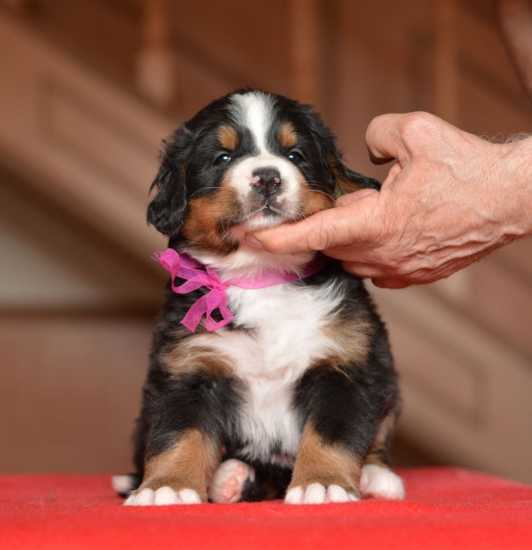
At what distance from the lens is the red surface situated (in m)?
1.39

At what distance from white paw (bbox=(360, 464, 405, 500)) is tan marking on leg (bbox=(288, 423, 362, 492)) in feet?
1.01

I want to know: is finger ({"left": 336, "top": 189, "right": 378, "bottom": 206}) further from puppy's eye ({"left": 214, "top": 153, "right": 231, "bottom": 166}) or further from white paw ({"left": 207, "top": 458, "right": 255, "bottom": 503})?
white paw ({"left": 207, "top": 458, "right": 255, "bottom": 503})

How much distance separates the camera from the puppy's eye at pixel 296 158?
8.41ft

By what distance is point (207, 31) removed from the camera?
6.40 metres

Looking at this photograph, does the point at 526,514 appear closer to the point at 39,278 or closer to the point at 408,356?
the point at 408,356

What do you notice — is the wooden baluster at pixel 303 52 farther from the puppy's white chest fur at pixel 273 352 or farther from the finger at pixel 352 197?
the puppy's white chest fur at pixel 273 352

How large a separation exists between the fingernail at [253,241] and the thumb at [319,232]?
0.03 m

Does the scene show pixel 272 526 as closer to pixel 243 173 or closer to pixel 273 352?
pixel 273 352

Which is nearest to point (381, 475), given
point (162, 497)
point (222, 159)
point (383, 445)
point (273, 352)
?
point (383, 445)

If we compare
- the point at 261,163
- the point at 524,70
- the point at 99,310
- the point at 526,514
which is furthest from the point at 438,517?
the point at 99,310

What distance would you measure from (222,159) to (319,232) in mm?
433

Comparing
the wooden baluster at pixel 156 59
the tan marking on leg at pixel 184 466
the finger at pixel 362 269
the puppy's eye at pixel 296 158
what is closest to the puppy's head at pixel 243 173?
the puppy's eye at pixel 296 158

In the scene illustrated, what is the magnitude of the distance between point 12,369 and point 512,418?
3.55m

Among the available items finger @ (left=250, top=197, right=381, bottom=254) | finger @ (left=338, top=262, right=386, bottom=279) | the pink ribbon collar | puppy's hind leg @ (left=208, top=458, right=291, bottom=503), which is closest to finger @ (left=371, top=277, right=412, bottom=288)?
finger @ (left=338, top=262, right=386, bottom=279)
